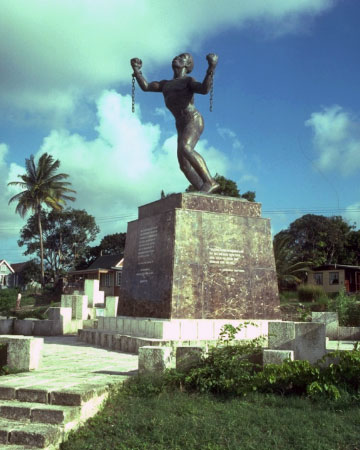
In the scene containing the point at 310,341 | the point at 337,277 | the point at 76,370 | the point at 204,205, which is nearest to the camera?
the point at 310,341

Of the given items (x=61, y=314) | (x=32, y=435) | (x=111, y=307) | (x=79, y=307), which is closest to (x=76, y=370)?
(x=32, y=435)

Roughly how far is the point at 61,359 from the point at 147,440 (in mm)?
3683

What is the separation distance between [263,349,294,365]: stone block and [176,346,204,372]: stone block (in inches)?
28.5

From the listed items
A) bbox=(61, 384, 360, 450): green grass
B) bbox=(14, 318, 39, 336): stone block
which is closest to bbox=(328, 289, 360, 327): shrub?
bbox=(61, 384, 360, 450): green grass

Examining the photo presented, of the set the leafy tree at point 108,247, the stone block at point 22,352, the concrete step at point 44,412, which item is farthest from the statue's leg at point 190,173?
the leafy tree at point 108,247

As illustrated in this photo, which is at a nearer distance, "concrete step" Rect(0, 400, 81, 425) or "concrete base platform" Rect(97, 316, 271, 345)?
"concrete step" Rect(0, 400, 81, 425)

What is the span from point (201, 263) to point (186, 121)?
10.1 ft

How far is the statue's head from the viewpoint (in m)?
10.9

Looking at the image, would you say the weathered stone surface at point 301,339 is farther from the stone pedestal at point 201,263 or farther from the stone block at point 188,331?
the stone pedestal at point 201,263

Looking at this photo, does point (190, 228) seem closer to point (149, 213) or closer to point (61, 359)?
point (149, 213)

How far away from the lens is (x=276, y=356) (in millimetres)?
5715

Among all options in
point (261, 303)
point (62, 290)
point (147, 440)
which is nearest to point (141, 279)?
point (261, 303)

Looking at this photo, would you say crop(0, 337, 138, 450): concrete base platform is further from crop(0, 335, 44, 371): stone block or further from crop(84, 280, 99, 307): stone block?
crop(84, 280, 99, 307): stone block

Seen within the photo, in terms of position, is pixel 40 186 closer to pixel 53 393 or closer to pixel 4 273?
pixel 4 273
